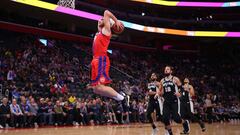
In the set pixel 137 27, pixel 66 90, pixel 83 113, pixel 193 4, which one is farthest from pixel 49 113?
pixel 193 4

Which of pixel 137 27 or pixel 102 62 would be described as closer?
pixel 102 62

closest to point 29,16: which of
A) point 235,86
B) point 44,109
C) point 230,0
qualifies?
point 44,109

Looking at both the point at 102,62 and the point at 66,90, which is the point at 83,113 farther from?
the point at 102,62

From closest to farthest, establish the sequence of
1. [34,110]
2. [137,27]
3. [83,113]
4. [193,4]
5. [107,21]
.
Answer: [107,21]
[34,110]
[83,113]
[137,27]
[193,4]

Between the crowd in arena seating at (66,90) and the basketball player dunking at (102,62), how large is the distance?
9.49 metres

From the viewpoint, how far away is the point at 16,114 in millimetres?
15938

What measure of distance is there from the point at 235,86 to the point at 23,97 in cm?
2384

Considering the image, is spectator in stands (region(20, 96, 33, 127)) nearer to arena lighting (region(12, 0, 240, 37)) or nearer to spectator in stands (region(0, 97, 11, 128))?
spectator in stands (region(0, 97, 11, 128))

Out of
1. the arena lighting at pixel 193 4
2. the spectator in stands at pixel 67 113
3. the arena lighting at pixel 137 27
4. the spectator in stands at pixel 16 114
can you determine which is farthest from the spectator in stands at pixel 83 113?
the arena lighting at pixel 193 4

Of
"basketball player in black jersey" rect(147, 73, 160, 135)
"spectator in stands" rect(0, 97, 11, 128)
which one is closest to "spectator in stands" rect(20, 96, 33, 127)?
"spectator in stands" rect(0, 97, 11, 128)

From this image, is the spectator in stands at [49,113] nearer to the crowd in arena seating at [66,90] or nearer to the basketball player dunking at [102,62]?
the crowd in arena seating at [66,90]

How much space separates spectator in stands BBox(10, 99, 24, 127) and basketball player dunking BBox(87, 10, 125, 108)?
959cm

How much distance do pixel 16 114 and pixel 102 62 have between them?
32.3 ft

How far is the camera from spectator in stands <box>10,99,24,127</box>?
15.9m
